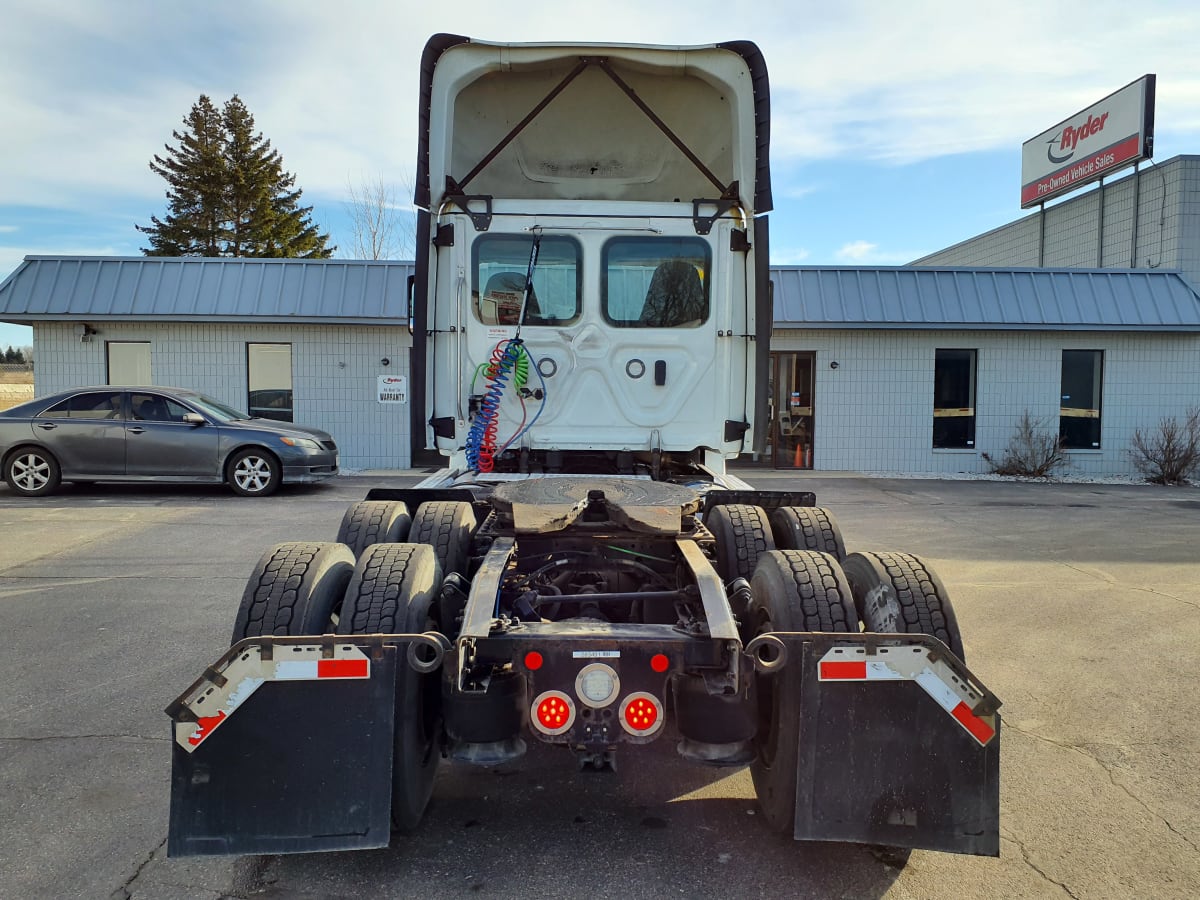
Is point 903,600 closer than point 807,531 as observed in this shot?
Yes

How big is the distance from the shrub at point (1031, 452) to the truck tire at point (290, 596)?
15.4 metres

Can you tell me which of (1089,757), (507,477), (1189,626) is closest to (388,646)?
(507,477)

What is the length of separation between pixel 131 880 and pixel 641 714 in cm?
179

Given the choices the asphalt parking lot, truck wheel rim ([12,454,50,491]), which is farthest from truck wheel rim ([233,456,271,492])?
the asphalt parking lot

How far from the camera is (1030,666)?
5184 mm

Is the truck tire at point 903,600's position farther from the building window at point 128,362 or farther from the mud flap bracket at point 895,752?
the building window at point 128,362

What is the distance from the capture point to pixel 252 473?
12336 millimetres

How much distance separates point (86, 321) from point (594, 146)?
512 inches

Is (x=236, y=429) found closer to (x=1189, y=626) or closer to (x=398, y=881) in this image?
(x=398, y=881)

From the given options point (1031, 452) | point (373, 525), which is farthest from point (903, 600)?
point (1031, 452)

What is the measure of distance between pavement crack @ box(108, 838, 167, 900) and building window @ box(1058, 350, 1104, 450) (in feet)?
55.9

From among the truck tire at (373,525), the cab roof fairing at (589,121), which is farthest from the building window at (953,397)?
the truck tire at (373,525)

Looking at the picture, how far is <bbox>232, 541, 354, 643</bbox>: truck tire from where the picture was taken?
10.6 feet

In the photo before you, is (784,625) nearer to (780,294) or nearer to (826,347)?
(780,294)
